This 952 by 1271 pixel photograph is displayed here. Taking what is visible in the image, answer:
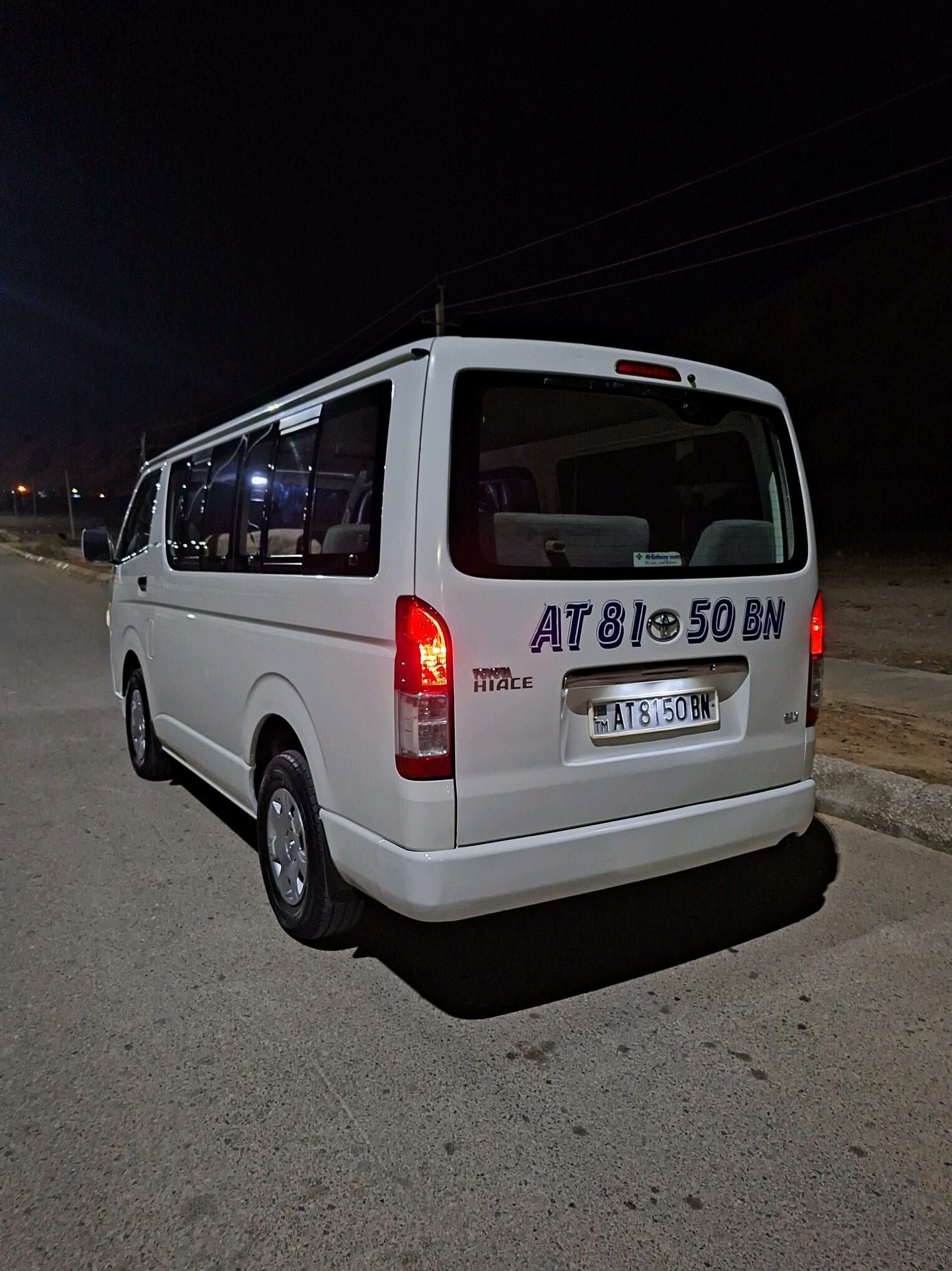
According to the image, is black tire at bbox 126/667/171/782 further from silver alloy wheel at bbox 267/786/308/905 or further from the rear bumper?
the rear bumper

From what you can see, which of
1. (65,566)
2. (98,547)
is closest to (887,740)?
(98,547)

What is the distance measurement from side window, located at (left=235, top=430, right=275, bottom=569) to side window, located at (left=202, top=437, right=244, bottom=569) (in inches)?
4.2

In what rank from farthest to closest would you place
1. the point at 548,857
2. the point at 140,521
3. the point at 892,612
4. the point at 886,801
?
Answer: the point at 892,612, the point at 140,521, the point at 886,801, the point at 548,857

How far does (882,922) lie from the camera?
3748mm

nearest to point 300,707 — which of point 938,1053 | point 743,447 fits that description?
point 743,447

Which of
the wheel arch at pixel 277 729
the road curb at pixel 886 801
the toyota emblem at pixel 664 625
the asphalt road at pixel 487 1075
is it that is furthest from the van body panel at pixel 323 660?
the road curb at pixel 886 801

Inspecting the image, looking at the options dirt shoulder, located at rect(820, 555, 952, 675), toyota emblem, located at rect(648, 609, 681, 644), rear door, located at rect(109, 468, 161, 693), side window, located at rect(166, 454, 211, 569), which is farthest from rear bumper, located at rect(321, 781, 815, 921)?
dirt shoulder, located at rect(820, 555, 952, 675)

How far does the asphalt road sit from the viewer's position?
213 centimetres

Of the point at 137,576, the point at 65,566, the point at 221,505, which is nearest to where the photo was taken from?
the point at 221,505

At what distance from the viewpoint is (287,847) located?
3.66m

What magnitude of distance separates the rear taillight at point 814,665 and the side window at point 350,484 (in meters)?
1.75

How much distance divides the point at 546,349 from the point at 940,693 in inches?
222

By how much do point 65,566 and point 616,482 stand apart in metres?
30.6

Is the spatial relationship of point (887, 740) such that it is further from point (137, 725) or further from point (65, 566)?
point (65, 566)
